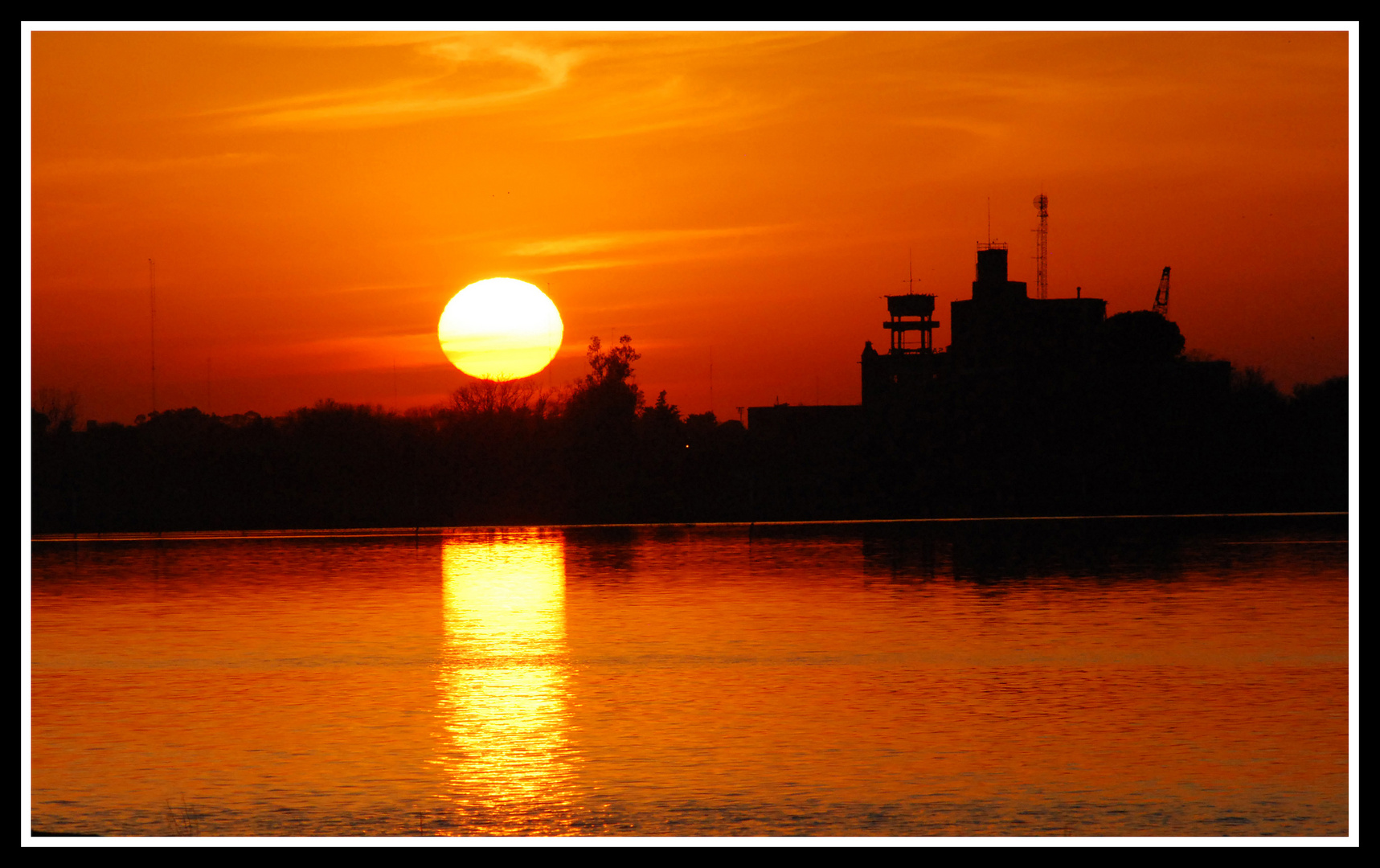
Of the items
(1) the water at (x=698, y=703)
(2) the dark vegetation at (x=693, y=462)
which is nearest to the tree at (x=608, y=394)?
(2) the dark vegetation at (x=693, y=462)

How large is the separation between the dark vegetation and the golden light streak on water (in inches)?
1280

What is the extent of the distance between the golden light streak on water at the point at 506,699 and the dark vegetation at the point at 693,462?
3251cm

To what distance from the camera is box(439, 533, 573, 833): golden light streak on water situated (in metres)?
12.8

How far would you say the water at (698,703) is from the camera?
41.0 feet

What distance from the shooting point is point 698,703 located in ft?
A: 56.2

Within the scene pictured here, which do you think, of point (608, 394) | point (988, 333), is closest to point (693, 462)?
point (608, 394)

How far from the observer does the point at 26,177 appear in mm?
13445

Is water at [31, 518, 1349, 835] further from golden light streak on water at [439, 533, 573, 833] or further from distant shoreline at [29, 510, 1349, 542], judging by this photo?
distant shoreline at [29, 510, 1349, 542]

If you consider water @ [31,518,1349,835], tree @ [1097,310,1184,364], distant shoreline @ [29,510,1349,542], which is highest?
tree @ [1097,310,1184,364]

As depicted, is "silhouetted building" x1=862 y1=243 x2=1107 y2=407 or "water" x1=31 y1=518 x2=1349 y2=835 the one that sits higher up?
"silhouetted building" x1=862 y1=243 x2=1107 y2=407

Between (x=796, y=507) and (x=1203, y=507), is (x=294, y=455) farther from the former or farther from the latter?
(x=1203, y=507)

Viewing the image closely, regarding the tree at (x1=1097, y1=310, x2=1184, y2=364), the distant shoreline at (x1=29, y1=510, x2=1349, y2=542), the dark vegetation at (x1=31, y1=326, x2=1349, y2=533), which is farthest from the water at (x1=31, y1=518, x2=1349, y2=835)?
the tree at (x1=1097, y1=310, x2=1184, y2=364)

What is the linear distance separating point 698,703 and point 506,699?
217 cm

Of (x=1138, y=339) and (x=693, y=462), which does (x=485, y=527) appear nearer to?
(x=693, y=462)
